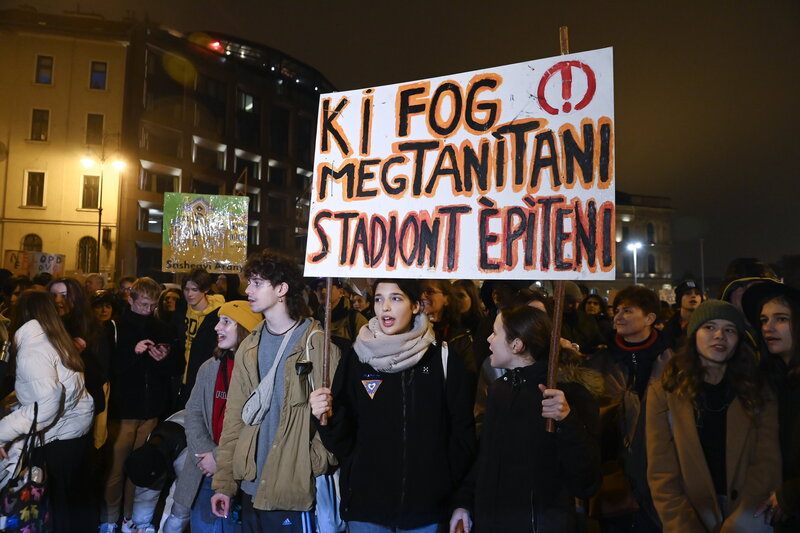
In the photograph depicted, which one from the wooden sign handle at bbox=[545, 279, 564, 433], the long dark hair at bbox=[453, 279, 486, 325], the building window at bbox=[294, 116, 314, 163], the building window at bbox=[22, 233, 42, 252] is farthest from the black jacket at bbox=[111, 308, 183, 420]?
the building window at bbox=[294, 116, 314, 163]

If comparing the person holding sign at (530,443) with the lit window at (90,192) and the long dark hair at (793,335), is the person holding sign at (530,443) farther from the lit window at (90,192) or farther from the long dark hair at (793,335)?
→ the lit window at (90,192)

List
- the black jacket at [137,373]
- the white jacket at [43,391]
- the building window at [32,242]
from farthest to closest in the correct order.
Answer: the building window at [32,242]
the black jacket at [137,373]
the white jacket at [43,391]

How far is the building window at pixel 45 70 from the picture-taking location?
3241 centimetres

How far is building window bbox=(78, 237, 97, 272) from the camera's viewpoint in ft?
107

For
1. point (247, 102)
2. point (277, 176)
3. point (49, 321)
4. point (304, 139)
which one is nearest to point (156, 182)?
point (247, 102)

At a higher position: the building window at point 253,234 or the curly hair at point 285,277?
the building window at point 253,234

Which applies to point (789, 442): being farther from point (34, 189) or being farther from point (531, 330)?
point (34, 189)

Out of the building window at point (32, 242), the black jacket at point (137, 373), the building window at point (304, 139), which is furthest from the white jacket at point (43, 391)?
the building window at point (304, 139)

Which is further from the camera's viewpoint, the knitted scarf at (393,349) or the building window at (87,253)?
the building window at (87,253)

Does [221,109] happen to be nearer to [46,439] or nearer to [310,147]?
[310,147]

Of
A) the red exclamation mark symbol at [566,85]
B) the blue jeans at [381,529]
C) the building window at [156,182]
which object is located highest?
the building window at [156,182]

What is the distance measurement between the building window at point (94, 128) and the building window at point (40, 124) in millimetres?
2021

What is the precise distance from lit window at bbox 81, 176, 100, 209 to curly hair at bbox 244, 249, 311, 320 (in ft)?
108

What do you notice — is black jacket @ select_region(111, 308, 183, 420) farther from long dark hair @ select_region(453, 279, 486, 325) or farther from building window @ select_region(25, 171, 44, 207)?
building window @ select_region(25, 171, 44, 207)
